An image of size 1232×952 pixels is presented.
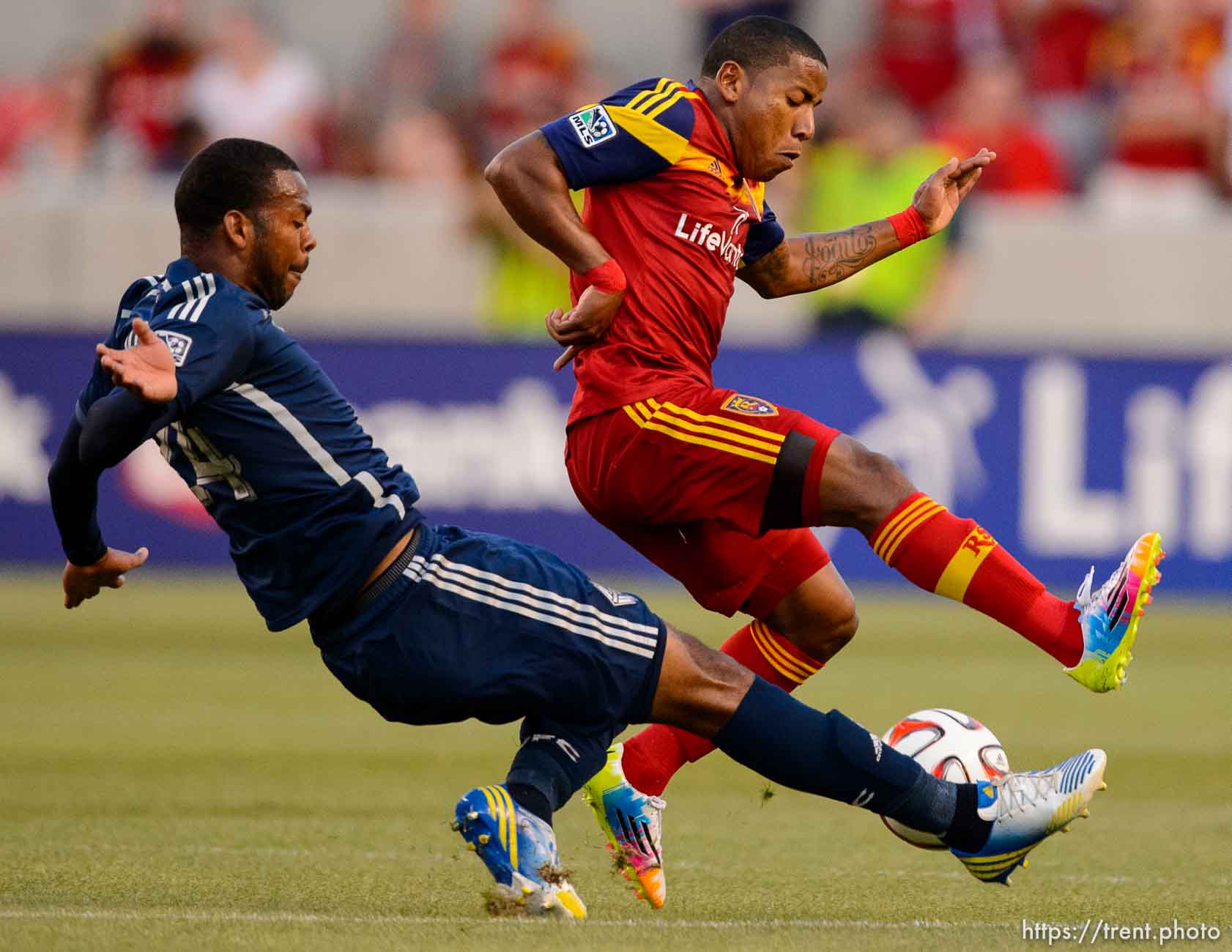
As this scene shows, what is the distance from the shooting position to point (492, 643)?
4.80 metres

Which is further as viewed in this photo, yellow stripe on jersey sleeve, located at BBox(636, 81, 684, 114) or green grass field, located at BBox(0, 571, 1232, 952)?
yellow stripe on jersey sleeve, located at BBox(636, 81, 684, 114)

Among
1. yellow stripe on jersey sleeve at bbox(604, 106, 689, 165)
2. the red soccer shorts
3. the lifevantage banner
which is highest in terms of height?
yellow stripe on jersey sleeve at bbox(604, 106, 689, 165)

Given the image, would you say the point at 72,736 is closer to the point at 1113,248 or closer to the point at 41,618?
the point at 41,618

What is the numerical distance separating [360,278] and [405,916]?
12.2 m

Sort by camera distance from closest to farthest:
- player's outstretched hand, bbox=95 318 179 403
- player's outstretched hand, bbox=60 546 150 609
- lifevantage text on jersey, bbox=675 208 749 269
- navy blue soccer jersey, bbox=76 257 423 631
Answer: player's outstretched hand, bbox=95 318 179 403
navy blue soccer jersey, bbox=76 257 423 631
player's outstretched hand, bbox=60 546 150 609
lifevantage text on jersey, bbox=675 208 749 269

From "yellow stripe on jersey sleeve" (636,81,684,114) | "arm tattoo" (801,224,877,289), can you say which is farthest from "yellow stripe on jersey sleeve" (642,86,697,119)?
"arm tattoo" (801,224,877,289)

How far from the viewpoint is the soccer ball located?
5.89 metres

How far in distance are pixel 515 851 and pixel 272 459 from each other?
3.38 feet

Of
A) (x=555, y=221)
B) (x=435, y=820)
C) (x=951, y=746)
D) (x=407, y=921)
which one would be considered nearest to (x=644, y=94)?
(x=555, y=221)

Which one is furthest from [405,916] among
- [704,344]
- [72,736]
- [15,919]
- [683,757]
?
[72,736]

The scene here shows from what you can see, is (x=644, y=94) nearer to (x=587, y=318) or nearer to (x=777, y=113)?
(x=777, y=113)

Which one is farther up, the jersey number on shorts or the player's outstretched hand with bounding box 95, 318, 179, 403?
the player's outstretched hand with bounding box 95, 318, 179, 403

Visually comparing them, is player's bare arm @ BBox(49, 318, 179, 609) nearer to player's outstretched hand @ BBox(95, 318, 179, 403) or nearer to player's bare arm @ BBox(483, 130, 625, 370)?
player's outstretched hand @ BBox(95, 318, 179, 403)

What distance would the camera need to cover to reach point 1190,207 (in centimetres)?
1675
